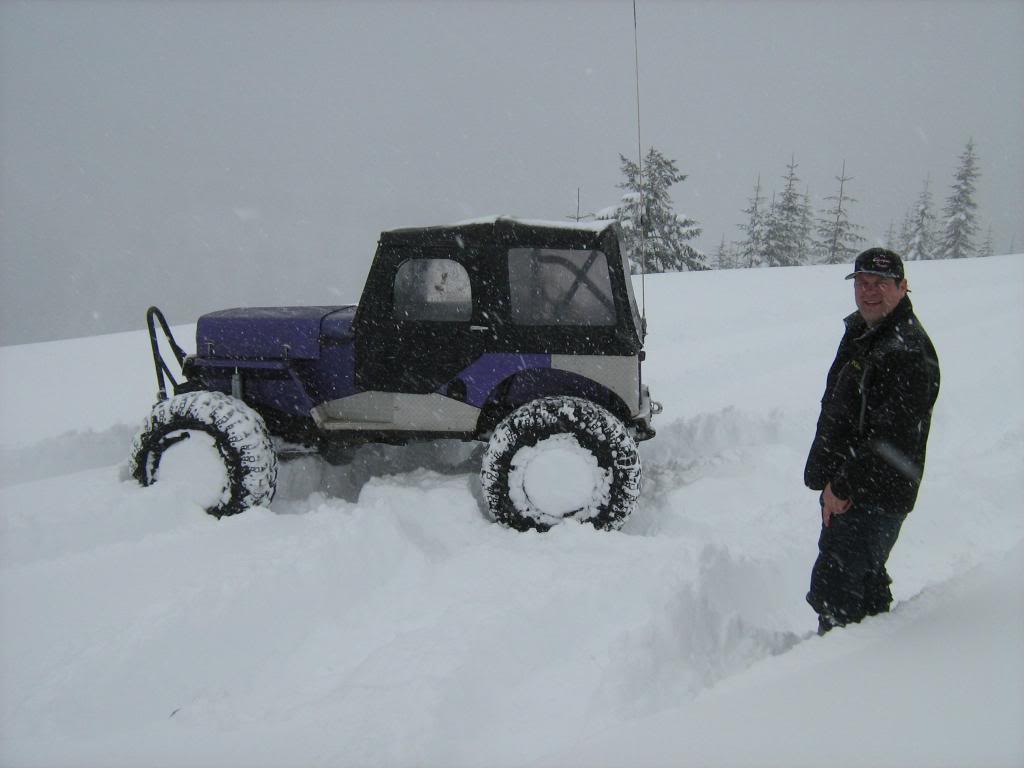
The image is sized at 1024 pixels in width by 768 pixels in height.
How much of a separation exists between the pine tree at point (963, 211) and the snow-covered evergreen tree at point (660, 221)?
63.0ft

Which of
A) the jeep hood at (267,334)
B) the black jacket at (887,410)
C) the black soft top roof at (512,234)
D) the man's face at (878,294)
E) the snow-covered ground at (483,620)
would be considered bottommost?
the snow-covered ground at (483,620)

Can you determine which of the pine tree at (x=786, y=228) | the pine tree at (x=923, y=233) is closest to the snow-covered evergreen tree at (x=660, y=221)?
the pine tree at (x=786, y=228)

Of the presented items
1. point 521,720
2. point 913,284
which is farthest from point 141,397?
point 913,284

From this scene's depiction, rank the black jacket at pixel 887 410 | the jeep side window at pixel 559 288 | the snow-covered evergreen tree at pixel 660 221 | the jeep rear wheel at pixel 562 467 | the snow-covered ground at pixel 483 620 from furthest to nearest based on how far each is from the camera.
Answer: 1. the snow-covered evergreen tree at pixel 660 221
2. the jeep side window at pixel 559 288
3. the jeep rear wheel at pixel 562 467
4. the black jacket at pixel 887 410
5. the snow-covered ground at pixel 483 620

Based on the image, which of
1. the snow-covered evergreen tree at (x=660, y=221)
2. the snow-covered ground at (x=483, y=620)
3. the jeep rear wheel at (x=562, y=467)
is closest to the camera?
the snow-covered ground at (x=483, y=620)

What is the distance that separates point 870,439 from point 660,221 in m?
25.3

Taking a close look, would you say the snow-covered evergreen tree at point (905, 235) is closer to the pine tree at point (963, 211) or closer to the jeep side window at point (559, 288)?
the pine tree at point (963, 211)

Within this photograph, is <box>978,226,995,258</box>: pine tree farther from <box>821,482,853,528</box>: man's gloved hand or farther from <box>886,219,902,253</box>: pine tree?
<box>821,482,853,528</box>: man's gloved hand

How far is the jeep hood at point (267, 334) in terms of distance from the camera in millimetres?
4309

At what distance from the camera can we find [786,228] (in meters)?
33.8

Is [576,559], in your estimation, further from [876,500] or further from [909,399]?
[909,399]

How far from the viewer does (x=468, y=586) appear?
126 inches

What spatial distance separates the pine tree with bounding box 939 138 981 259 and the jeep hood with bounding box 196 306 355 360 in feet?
139

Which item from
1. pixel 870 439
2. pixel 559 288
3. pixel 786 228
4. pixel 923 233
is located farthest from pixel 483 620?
pixel 923 233
